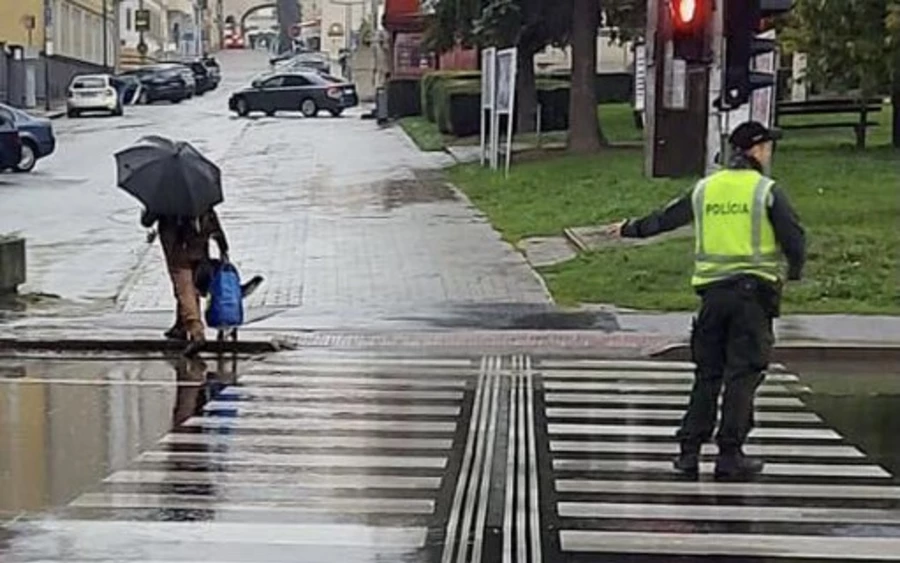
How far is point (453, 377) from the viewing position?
1457cm

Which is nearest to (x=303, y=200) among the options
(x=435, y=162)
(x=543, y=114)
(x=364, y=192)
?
(x=364, y=192)

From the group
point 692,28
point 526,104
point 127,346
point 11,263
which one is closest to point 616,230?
point 692,28

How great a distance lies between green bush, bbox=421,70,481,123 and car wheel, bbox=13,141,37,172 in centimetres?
1419

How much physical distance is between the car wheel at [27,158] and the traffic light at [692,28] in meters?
25.3

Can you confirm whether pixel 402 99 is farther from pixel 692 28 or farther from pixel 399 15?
pixel 692 28

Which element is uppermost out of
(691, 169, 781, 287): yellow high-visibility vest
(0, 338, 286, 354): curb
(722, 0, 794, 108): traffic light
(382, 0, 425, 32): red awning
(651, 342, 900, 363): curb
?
(382, 0, 425, 32): red awning

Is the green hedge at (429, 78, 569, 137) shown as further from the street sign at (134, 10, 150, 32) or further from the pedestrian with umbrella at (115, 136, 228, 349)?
the street sign at (134, 10, 150, 32)

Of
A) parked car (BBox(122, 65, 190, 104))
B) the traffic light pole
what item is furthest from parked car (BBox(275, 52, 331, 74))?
the traffic light pole

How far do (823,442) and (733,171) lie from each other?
6.90 ft

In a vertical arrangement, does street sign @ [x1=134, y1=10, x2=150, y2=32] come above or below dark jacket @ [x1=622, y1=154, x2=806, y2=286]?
above

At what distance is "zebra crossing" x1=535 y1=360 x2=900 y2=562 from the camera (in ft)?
Result: 27.7

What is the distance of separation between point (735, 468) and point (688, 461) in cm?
31

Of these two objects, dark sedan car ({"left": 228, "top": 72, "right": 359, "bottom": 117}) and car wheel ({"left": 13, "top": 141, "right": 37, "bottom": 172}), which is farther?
dark sedan car ({"left": 228, "top": 72, "right": 359, "bottom": 117})

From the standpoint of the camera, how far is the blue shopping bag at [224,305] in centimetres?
1614
